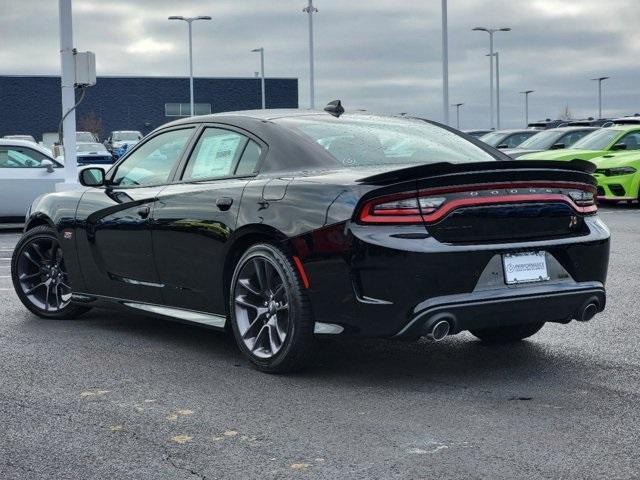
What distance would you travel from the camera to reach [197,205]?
6.77m

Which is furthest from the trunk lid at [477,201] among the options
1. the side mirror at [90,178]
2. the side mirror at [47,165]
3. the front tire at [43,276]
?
the side mirror at [47,165]

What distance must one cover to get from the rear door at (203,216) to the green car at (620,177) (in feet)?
50.1

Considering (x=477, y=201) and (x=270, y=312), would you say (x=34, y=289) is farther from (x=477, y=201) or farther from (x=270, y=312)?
(x=477, y=201)

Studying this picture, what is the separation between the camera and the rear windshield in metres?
6.52

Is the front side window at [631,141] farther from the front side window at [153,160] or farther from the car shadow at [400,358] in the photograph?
the front side window at [153,160]

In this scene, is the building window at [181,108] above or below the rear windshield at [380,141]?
above

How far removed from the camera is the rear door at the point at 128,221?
728 centimetres

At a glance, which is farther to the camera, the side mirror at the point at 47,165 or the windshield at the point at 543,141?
the windshield at the point at 543,141

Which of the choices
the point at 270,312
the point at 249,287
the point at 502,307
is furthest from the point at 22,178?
the point at 502,307

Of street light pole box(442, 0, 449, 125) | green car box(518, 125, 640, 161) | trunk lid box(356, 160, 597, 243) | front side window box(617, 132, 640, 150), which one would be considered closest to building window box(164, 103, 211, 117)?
street light pole box(442, 0, 449, 125)

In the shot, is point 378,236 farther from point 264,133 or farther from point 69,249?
point 69,249

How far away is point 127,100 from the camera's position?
8750cm

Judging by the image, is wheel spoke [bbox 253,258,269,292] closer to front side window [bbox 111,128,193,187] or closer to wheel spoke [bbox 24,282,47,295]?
front side window [bbox 111,128,193,187]

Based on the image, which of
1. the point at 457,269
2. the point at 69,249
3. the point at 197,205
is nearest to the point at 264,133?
the point at 197,205
